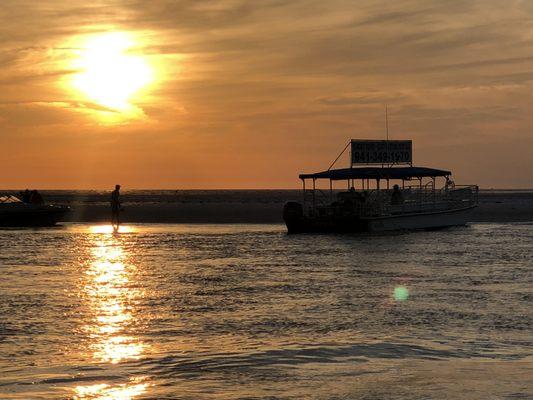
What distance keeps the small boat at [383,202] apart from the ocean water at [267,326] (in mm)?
12287

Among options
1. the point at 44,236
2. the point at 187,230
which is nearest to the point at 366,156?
the point at 187,230

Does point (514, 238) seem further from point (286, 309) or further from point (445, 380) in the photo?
point (445, 380)

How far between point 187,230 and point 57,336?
33068 mm

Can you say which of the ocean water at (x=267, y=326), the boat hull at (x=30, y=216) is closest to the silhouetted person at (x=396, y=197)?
the ocean water at (x=267, y=326)

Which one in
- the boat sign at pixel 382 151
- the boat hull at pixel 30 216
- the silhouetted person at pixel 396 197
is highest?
the boat sign at pixel 382 151

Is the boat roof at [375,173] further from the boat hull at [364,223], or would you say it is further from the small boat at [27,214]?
the small boat at [27,214]

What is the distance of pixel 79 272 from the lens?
2488 centimetres

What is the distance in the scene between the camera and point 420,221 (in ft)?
148

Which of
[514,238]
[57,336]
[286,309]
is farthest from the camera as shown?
[514,238]

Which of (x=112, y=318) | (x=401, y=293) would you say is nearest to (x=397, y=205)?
(x=401, y=293)

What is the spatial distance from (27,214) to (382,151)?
62.5 ft

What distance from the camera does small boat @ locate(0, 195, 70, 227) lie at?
50.1 m

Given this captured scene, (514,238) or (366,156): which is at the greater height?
(366,156)

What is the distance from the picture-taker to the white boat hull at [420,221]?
42.7 metres
